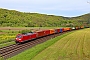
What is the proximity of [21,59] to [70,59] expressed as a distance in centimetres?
591

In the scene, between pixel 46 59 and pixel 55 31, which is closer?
pixel 46 59

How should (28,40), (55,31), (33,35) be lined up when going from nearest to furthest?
(28,40), (33,35), (55,31)

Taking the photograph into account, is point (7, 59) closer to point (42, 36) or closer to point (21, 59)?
point (21, 59)

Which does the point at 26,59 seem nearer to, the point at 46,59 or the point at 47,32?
the point at 46,59

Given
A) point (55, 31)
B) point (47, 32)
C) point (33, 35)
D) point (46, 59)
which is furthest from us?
point (55, 31)

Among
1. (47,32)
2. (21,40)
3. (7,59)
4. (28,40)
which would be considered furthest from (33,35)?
(7,59)

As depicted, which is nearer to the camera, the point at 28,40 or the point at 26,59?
the point at 26,59

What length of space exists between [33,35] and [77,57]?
2898 centimetres

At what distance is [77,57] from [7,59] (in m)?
8.90

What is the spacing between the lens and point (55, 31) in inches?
3447

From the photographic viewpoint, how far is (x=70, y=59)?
2742 cm

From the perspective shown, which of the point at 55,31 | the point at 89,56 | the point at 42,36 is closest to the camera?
the point at 89,56

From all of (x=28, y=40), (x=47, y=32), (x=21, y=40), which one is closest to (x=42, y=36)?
(x=47, y=32)

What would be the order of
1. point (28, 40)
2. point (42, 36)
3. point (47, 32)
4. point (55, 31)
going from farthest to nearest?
point (55, 31) → point (47, 32) → point (42, 36) → point (28, 40)
